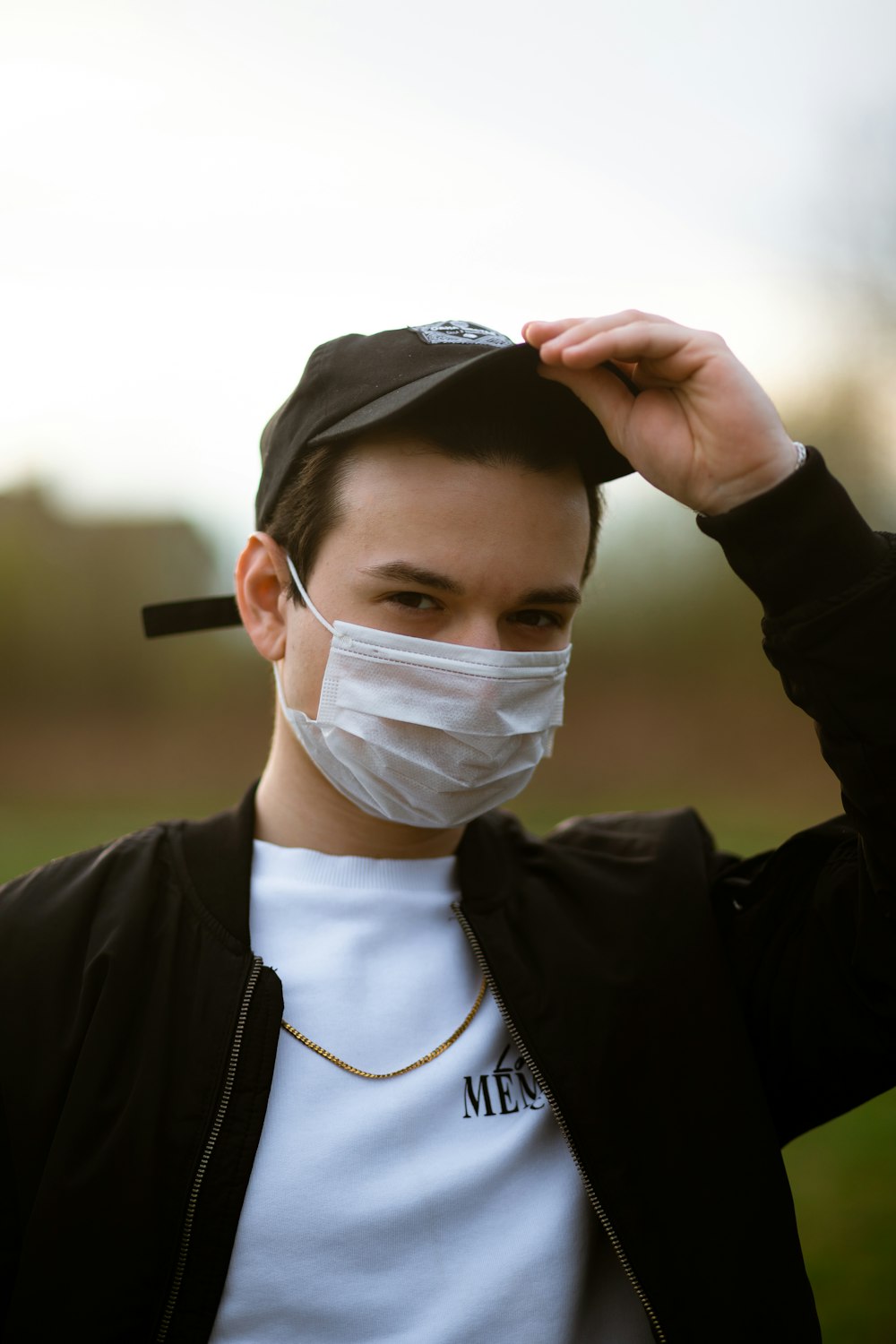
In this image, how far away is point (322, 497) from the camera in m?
1.63

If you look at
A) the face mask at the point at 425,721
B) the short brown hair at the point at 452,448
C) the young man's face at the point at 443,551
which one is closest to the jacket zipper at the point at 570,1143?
the face mask at the point at 425,721

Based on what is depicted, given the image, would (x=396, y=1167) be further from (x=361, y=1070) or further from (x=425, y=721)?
(x=425, y=721)

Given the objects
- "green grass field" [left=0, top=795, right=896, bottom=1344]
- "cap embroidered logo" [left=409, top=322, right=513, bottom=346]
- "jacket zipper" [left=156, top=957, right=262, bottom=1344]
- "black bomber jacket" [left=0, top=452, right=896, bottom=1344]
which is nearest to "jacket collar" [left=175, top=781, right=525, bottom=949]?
Answer: "black bomber jacket" [left=0, top=452, right=896, bottom=1344]

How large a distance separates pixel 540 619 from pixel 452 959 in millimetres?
592

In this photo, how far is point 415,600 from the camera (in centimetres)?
157

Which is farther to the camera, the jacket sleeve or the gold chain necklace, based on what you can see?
the gold chain necklace

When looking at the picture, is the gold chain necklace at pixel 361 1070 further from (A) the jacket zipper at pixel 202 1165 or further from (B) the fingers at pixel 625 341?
(B) the fingers at pixel 625 341

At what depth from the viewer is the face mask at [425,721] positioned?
1.53m

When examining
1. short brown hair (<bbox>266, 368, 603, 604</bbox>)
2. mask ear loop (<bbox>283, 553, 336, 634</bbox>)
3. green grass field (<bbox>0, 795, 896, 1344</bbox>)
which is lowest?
green grass field (<bbox>0, 795, 896, 1344</bbox>)

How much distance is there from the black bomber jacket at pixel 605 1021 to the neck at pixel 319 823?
→ 65 mm

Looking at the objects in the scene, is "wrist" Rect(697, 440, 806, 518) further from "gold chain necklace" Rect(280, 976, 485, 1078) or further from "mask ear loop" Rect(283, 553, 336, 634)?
"gold chain necklace" Rect(280, 976, 485, 1078)

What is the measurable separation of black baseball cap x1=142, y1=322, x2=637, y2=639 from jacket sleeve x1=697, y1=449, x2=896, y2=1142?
14.8 inches

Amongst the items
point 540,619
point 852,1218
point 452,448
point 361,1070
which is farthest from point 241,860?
point 852,1218

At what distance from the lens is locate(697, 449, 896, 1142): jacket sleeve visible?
1272 millimetres
